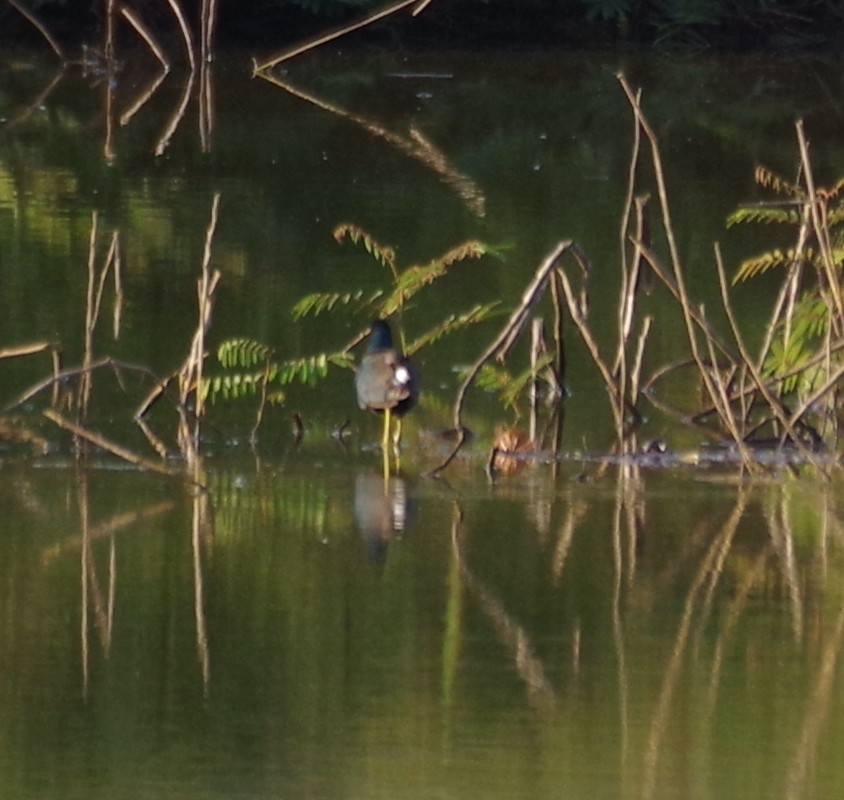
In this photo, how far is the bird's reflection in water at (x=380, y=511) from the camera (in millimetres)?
7176

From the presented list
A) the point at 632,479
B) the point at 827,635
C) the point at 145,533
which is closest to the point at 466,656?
the point at 827,635

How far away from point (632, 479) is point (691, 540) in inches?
31.2

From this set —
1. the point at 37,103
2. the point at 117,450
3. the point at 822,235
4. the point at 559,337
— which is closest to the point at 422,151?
the point at 37,103

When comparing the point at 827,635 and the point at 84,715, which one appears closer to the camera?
the point at 84,715

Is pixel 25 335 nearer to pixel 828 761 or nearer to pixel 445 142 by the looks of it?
pixel 828 761

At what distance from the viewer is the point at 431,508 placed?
7.57m

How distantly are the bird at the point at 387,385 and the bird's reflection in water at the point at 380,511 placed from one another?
0.36 metres

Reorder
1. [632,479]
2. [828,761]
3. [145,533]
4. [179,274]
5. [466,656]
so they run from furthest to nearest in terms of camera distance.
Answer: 1. [179,274]
2. [632,479]
3. [145,533]
4. [466,656]
5. [828,761]

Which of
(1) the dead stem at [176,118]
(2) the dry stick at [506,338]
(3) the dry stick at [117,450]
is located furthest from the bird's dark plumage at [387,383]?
(1) the dead stem at [176,118]

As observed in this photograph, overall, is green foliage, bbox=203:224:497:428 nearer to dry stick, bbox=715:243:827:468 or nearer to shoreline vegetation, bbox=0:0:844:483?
shoreline vegetation, bbox=0:0:844:483

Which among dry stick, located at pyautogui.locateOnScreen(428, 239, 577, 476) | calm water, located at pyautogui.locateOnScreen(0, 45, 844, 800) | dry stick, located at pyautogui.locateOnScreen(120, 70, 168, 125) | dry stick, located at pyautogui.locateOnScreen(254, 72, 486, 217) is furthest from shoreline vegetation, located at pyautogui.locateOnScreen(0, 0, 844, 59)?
dry stick, located at pyautogui.locateOnScreen(428, 239, 577, 476)

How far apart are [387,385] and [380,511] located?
Answer: 858mm

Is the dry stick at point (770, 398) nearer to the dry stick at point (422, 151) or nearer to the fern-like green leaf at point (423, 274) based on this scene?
the fern-like green leaf at point (423, 274)

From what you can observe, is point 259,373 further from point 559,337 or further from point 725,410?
point 725,410
